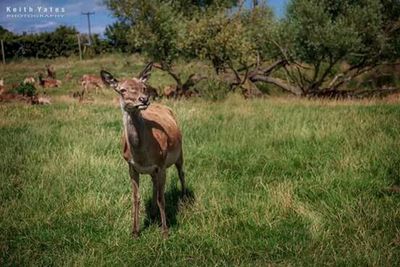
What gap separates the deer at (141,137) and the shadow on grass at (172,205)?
1.32 feet

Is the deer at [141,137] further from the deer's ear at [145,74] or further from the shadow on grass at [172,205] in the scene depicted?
the shadow on grass at [172,205]

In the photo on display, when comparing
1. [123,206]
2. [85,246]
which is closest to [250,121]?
[123,206]

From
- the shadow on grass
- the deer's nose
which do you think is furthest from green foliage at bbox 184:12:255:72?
the deer's nose

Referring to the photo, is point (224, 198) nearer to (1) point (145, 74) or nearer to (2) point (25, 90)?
(1) point (145, 74)

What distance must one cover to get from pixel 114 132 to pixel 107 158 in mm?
2941

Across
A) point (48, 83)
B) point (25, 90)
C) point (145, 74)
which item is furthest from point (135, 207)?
point (48, 83)

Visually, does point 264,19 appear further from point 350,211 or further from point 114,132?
point 350,211

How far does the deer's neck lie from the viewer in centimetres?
638

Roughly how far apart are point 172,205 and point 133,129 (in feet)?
7.00

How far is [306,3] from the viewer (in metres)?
23.7

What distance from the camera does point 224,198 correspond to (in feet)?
25.8

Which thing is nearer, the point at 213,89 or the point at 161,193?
the point at 161,193

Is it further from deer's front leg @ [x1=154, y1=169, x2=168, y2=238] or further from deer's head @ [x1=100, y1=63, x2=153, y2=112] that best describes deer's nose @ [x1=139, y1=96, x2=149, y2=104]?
deer's front leg @ [x1=154, y1=169, x2=168, y2=238]

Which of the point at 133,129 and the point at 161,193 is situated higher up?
the point at 133,129
